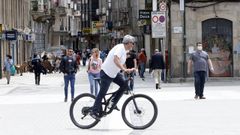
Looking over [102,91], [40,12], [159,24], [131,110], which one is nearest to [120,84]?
[102,91]

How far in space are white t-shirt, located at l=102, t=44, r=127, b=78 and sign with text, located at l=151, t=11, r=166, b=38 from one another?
710 inches

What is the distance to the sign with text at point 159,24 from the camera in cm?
3105

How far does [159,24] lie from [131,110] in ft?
60.0

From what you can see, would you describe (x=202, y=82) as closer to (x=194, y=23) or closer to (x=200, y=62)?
(x=200, y=62)

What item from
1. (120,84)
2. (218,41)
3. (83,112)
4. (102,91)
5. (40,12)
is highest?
(40,12)

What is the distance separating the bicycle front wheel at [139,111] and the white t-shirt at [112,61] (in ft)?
1.91

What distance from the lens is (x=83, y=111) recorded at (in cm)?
1347

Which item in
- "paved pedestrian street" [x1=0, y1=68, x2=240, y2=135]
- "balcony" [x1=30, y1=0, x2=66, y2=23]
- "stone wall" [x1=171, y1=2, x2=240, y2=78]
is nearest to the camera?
"paved pedestrian street" [x1=0, y1=68, x2=240, y2=135]

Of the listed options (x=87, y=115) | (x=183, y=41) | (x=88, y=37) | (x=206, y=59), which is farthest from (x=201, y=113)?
(x=88, y=37)

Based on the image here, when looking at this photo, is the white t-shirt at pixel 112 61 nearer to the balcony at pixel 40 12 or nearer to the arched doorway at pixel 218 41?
the arched doorway at pixel 218 41

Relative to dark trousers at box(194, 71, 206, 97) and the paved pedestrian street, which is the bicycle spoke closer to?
the paved pedestrian street

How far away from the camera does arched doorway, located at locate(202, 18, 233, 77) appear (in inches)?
1291

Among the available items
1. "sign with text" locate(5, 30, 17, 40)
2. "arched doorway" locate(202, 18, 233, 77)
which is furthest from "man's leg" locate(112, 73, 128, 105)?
"sign with text" locate(5, 30, 17, 40)

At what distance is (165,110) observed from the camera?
17453 mm
